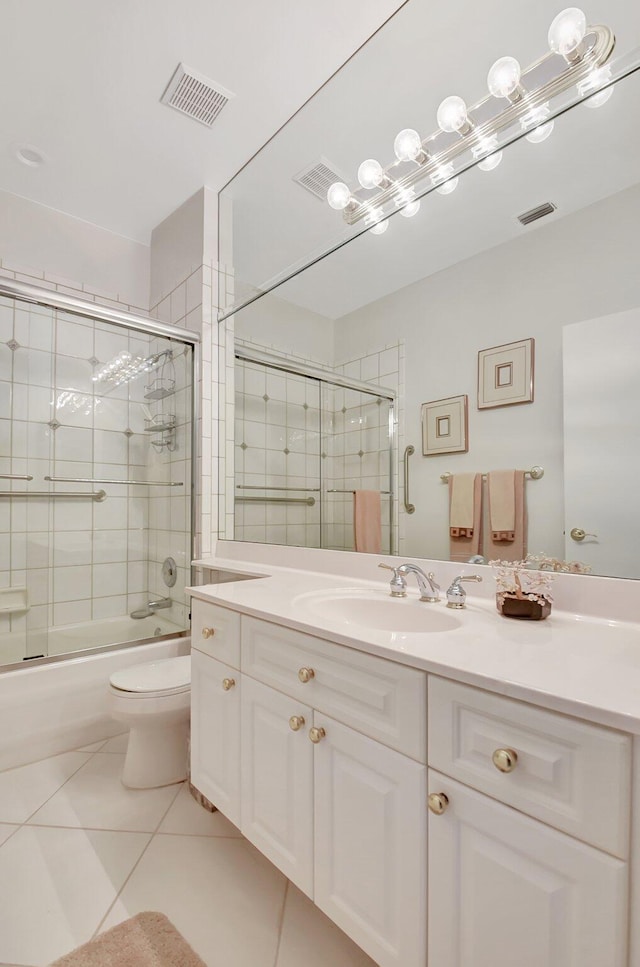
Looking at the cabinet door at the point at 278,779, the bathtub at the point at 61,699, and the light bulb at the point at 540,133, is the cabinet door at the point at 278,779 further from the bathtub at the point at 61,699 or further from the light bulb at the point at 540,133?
the light bulb at the point at 540,133

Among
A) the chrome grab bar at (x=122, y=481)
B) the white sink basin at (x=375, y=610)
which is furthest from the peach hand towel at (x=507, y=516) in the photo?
the chrome grab bar at (x=122, y=481)

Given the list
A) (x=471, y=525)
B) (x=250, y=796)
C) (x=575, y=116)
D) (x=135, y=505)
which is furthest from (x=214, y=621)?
(x=575, y=116)

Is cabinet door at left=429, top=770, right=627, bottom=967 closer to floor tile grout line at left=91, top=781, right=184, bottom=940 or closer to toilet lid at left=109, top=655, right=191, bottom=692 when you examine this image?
floor tile grout line at left=91, top=781, right=184, bottom=940

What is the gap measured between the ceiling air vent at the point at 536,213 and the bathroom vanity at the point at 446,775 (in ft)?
3.38

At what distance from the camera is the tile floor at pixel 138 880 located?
102 cm

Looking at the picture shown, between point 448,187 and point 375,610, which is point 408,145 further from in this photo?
point 375,610

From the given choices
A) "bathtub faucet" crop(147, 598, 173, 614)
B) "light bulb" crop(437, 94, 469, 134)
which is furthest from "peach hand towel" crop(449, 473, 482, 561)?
"bathtub faucet" crop(147, 598, 173, 614)

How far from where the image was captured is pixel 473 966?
68 cm

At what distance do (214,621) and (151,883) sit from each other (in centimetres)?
69

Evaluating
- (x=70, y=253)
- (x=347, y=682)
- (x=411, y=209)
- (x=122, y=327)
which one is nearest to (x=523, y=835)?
(x=347, y=682)

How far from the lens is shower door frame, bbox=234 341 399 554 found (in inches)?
59.5

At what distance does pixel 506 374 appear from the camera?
1253mm

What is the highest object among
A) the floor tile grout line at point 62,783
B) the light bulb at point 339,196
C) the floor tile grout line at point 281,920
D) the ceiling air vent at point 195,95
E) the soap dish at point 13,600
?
the ceiling air vent at point 195,95

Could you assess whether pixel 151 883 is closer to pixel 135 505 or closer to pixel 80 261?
pixel 135 505
